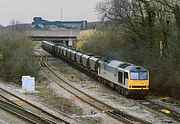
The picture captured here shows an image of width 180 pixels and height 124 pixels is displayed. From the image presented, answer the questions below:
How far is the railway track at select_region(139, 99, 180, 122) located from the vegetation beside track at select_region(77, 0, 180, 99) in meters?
3.09

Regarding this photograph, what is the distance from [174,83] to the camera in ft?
104

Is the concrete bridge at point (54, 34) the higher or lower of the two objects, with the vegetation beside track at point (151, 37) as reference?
lower

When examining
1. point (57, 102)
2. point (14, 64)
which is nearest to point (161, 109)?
point (57, 102)

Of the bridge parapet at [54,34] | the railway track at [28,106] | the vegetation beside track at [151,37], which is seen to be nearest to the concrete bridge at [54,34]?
the bridge parapet at [54,34]

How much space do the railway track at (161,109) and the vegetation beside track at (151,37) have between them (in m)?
3.09

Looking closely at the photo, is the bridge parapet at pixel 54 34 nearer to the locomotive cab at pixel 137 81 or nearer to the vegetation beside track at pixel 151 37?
the vegetation beside track at pixel 151 37

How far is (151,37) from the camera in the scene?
41.7 meters

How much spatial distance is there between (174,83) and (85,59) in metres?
19.9

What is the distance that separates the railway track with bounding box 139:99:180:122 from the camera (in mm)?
23328

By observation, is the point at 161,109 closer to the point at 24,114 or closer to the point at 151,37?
the point at 24,114

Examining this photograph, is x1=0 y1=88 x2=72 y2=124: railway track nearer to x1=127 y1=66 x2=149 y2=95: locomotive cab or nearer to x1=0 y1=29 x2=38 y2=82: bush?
x1=127 y1=66 x2=149 y2=95: locomotive cab

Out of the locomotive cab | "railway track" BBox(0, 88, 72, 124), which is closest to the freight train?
the locomotive cab

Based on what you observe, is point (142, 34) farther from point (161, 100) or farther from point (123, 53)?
point (161, 100)

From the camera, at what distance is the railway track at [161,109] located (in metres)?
23.3
